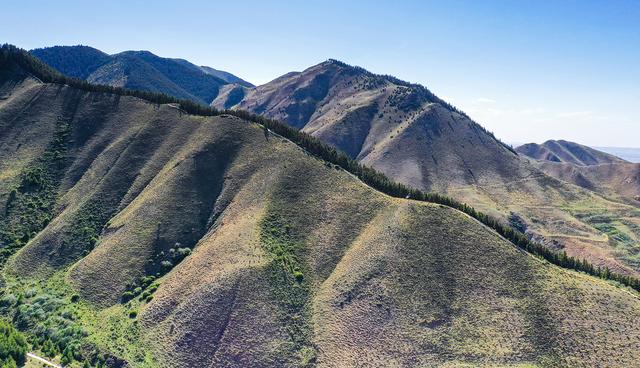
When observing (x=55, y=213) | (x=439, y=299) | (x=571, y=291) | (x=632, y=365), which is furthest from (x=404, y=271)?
(x=55, y=213)

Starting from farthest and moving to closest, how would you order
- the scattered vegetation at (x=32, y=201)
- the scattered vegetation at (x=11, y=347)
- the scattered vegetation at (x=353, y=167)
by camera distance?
the scattered vegetation at (x=32, y=201) < the scattered vegetation at (x=353, y=167) < the scattered vegetation at (x=11, y=347)

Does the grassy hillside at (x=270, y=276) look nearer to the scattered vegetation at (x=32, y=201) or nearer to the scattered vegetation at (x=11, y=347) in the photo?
the scattered vegetation at (x=32, y=201)

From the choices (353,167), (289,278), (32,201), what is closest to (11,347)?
(289,278)

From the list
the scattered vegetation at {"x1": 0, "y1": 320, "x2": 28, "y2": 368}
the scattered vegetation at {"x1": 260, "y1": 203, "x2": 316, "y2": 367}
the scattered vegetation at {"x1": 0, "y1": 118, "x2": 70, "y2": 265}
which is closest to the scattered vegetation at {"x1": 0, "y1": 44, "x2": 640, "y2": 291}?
the scattered vegetation at {"x1": 260, "y1": 203, "x2": 316, "y2": 367}

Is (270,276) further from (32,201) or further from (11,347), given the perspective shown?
(32,201)

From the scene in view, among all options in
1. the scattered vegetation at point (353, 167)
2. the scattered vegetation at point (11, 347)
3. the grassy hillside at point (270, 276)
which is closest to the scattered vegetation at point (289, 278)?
the grassy hillside at point (270, 276)

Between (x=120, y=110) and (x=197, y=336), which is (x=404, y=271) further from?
(x=120, y=110)
